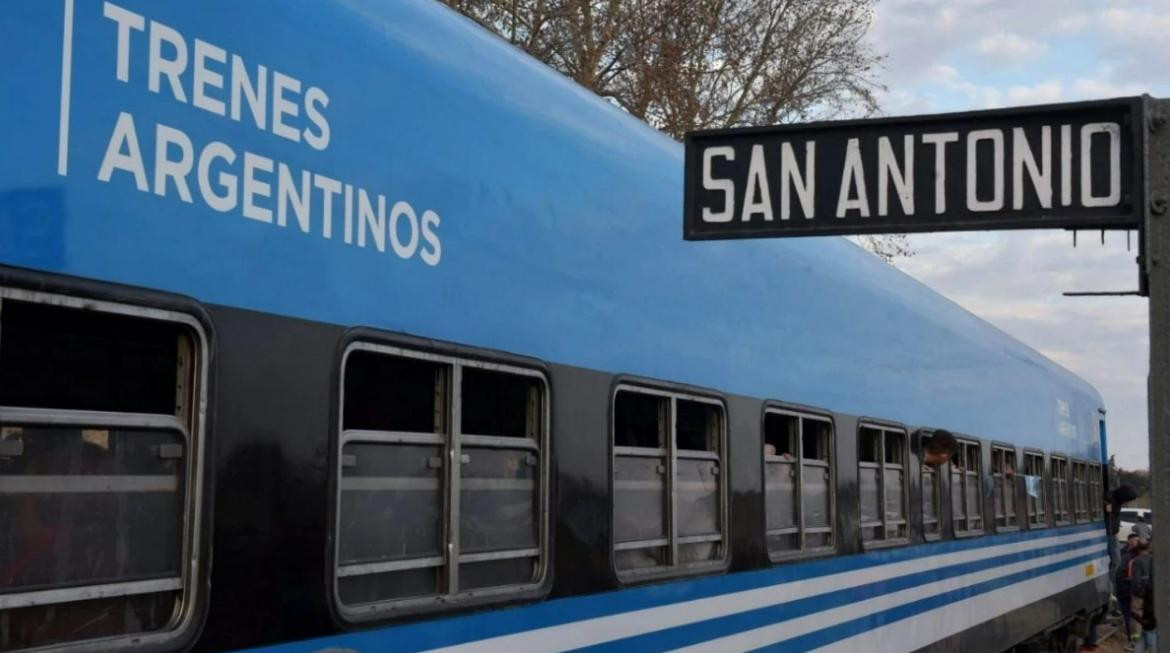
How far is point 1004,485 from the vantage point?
11.8m

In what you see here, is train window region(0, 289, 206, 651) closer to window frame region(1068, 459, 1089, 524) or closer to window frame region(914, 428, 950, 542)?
window frame region(914, 428, 950, 542)

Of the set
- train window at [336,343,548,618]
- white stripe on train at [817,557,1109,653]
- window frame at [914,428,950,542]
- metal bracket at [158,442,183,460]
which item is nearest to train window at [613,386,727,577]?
train window at [336,343,548,618]

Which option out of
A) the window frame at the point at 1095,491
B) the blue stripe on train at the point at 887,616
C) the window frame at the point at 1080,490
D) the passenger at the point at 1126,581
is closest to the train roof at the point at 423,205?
the blue stripe on train at the point at 887,616

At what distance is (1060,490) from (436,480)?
1249 cm

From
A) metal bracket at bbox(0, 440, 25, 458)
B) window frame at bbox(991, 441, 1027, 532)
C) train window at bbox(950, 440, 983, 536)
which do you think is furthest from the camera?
window frame at bbox(991, 441, 1027, 532)

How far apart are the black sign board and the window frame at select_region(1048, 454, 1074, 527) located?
452 inches

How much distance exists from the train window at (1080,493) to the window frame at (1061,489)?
1.21ft

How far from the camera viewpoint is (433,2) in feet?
13.2

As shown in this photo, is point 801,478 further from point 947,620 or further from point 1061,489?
point 1061,489

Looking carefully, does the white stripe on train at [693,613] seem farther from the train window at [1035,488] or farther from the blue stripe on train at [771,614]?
the train window at [1035,488]

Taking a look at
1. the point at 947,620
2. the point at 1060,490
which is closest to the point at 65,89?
the point at 947,620

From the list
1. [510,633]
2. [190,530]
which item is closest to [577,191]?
[510,633]

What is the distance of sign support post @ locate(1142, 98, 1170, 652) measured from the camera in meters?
2.55

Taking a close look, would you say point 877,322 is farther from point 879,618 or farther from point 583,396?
point 583,396
